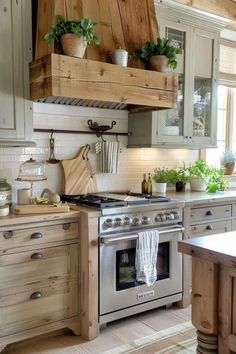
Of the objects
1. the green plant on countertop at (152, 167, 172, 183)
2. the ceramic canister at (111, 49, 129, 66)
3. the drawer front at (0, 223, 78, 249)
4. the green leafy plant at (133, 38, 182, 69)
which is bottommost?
the drawer front at (0, 223, 78, 249)

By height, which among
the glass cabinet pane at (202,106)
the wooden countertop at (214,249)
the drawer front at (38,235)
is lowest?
the drawer front at (38,235)

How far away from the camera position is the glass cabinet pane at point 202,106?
368 cm

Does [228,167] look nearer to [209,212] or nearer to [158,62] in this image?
[209,212]

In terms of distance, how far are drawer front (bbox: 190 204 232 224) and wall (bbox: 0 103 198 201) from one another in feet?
2.37

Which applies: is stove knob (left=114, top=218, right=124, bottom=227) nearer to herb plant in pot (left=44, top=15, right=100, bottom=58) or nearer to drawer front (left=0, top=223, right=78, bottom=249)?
drawer front (left=0, top=223, right=78, bottom=249)

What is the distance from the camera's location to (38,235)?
7.89ft

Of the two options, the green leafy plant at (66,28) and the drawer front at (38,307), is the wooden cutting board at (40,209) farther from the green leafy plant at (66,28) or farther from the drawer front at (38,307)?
the green leafy plant at (66,28)

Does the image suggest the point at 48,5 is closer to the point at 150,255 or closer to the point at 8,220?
the point at 8,220

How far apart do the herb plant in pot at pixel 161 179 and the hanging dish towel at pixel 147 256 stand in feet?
2.56

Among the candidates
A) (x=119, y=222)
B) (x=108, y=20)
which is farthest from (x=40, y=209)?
(x=108, y=20)

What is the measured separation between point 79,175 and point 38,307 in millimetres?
1185

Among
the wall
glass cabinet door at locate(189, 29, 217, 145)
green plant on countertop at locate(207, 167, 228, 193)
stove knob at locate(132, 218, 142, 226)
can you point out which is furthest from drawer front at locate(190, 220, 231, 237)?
glass cabinet door at locate(189, 29, 217, 145)

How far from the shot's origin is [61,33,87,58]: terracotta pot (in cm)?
249

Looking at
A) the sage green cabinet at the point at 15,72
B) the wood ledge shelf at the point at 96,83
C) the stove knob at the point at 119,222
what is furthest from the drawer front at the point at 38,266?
the wood ledge shelf at the point at 96,83
